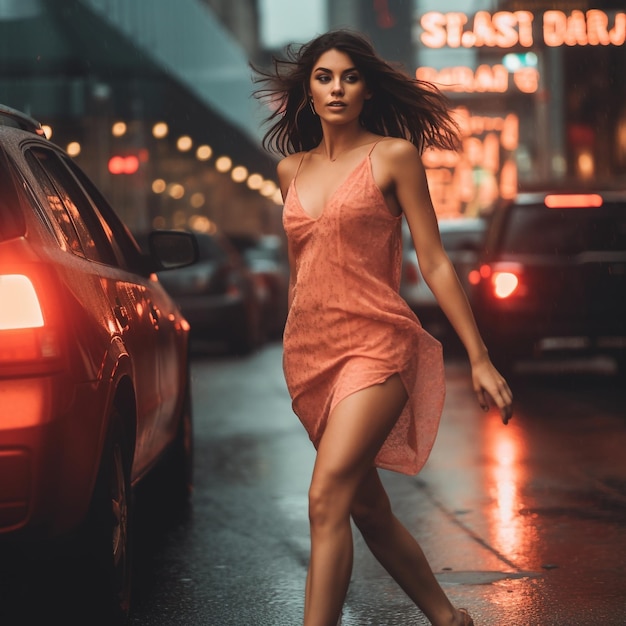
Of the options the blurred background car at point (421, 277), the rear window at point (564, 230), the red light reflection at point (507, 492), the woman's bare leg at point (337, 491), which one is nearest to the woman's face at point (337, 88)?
the woman's bare leg at point (337, 491)

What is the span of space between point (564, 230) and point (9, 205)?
9.25 metres

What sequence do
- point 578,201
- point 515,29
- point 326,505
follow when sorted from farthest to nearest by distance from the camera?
1. point 515,29
2. point 578,201
3. point 326,505

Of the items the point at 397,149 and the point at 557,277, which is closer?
the point at 397,149

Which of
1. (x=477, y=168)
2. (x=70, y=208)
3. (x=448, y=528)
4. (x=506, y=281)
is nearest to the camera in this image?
(x=70, y=208)

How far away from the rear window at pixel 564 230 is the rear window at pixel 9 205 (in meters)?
9.02

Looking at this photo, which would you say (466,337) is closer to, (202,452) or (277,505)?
(277,505)

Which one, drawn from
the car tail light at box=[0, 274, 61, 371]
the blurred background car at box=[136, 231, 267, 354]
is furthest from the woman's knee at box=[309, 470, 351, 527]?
the blurred background car at box=[136, 231, 267, 354]

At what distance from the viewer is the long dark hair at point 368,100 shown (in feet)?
14.5

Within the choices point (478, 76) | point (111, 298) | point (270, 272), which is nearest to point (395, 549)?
point (111, 298)

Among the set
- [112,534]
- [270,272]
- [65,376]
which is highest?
[65,376]

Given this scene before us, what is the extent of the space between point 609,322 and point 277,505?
6.23 m

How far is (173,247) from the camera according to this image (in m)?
7.62

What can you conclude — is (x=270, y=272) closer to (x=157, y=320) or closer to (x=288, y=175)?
(x=157, y=320)

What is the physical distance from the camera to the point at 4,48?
29.9 metres
